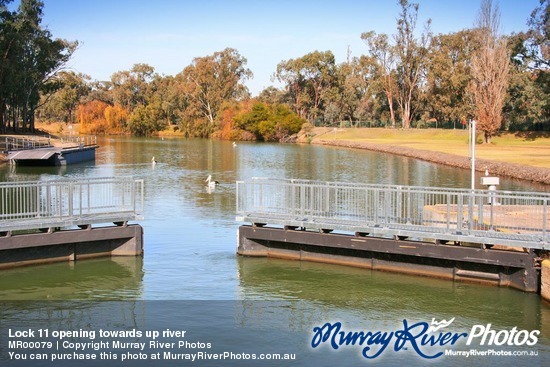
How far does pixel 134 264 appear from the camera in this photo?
20.2 meters

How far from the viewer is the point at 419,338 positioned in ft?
46.9

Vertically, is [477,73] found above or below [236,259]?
above

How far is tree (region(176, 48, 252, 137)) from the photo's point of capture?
14400 cm

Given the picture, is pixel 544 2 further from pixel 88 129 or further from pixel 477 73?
pixel 88 129

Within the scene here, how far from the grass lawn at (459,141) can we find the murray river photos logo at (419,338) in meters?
38.9

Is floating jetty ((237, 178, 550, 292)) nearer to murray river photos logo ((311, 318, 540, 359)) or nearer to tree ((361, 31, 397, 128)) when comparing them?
murray river photos logo ((311, 318, 540, 359))

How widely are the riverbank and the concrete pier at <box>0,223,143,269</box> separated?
106ft

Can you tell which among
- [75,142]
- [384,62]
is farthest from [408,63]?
[75,142]

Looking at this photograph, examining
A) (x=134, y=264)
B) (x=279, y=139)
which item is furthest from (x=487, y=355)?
(x=279, y=139)

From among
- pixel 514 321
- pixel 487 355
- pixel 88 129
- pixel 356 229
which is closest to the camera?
pixel 487 355

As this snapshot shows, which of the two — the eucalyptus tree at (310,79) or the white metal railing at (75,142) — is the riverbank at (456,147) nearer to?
the eucalyptus tree at (310,79)

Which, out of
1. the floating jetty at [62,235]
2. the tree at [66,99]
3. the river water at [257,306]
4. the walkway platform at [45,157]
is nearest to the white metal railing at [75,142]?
the walkway platform at [45,157]

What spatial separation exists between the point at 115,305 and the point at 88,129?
14122 centimetres

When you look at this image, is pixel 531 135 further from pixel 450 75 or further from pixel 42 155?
pixel 42 155
